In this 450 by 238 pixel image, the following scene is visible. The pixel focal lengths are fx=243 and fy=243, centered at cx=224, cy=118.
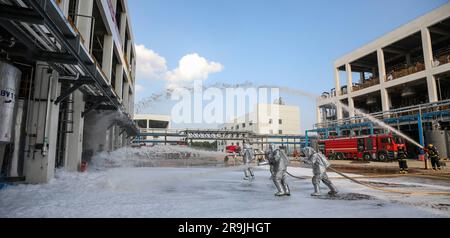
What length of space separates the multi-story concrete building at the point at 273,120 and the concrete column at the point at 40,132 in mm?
52091

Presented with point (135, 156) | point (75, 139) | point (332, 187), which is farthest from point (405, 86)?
point (75, 139)

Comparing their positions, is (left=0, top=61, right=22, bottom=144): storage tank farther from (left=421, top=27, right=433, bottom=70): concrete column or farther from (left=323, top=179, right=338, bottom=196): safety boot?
(left=421, top=27, right=433, bottom=70): concrete column

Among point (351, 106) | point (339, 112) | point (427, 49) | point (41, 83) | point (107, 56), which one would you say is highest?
point (427, 49)

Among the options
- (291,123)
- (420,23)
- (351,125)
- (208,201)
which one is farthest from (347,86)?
(208,201)

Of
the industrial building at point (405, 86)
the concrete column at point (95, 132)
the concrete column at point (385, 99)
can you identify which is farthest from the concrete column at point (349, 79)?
the concrete column at point (95, 132)

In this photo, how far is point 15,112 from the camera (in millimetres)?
7207

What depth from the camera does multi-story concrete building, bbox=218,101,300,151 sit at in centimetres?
6042

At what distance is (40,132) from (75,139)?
3.45m

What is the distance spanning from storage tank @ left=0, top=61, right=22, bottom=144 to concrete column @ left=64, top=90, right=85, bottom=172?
399 cm

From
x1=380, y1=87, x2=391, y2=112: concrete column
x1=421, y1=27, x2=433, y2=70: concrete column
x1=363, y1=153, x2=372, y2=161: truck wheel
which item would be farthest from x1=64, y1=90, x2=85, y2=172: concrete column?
x1=380, y1=87, x2=391, y2=112: concrete column

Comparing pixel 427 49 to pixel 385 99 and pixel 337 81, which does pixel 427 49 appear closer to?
pixel 385 99

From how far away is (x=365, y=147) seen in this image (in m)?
23.7
